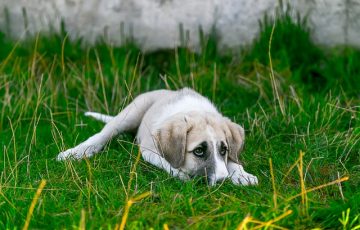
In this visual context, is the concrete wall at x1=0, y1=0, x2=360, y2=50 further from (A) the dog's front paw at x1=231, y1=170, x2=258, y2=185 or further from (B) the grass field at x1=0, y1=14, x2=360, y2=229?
(A) the dog's front paw at x1=231, y1=170, x2=258, y2=185

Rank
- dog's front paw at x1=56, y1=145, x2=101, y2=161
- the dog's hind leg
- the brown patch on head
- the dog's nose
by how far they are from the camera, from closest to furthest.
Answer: the dog's nose, the brown patch on head, dog's front paw at x1=56, y1=145, x2=101, y2=161, the dog's hind leg

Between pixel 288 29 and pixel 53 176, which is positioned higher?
pixel 288 29

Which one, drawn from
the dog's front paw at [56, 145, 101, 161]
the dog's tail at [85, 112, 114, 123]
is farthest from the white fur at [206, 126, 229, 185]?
the dog's tail at [85, 112, 114, 123]

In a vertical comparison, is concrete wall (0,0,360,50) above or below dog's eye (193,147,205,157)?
above

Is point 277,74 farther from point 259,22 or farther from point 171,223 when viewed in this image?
point 171,223

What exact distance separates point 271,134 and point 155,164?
1.27m

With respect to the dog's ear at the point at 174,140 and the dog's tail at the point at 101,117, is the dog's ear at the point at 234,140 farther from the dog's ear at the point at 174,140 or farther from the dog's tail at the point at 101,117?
the dog's tail at the point at 101,117

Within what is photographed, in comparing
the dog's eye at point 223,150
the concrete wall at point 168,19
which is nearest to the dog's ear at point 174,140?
the dog's eye at point 223,150

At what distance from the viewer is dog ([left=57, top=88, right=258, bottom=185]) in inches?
231

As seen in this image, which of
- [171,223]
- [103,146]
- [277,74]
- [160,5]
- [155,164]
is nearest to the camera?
[171,223]

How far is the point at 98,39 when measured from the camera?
8.89m

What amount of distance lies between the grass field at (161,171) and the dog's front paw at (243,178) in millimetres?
93

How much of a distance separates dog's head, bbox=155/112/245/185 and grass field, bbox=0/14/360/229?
0.13 m

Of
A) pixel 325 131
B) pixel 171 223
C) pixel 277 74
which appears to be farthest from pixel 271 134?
pixel 171 223
